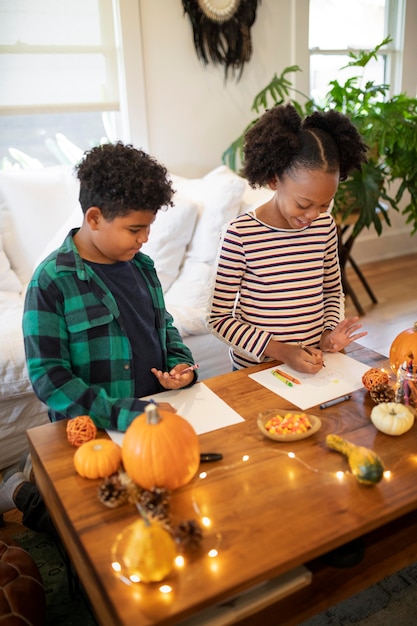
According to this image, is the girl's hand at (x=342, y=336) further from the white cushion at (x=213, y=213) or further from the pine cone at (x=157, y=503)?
the white cushion at (x=213, y=213)

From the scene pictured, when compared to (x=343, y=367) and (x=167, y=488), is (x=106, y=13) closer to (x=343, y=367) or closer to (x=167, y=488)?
(x=343, y=367)

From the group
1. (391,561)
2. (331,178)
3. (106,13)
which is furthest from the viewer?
(106,13)

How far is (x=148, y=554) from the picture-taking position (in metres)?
0.75

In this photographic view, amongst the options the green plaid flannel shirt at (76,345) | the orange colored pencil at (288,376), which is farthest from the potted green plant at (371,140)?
the green plaid flannel shirt at (76,345)

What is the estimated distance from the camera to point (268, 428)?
3.55 ft

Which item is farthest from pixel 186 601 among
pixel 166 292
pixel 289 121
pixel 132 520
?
pixel 166 292

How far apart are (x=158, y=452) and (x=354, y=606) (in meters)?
0.88

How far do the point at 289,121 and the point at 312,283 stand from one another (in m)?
0.41

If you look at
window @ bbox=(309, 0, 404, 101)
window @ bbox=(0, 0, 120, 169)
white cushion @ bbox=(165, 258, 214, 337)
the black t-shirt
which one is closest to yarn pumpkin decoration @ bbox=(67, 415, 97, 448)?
the black t-shirt

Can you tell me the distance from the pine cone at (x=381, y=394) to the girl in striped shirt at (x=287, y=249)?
168 millimetres

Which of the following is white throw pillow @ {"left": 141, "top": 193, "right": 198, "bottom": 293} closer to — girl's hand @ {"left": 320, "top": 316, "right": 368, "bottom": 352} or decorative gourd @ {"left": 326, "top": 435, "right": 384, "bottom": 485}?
girl's hand @ {"left": 320, "top": 316, "right": 368, "bottom": 352}

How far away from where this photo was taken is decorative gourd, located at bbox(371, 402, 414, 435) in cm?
106

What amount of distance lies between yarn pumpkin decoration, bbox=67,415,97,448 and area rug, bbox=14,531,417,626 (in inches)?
20.1

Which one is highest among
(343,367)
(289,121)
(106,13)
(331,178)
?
(106,13)
